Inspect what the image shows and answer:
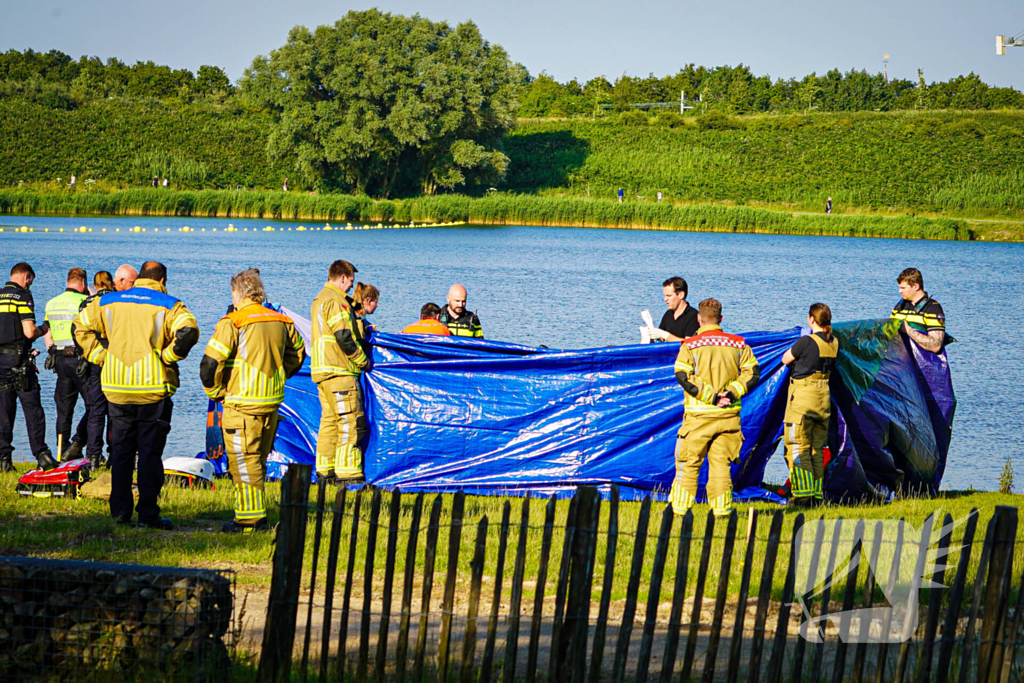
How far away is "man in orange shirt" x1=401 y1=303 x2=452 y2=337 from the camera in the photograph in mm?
9609

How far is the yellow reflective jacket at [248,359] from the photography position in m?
7.02

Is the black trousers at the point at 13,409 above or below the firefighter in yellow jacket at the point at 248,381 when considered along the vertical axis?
below

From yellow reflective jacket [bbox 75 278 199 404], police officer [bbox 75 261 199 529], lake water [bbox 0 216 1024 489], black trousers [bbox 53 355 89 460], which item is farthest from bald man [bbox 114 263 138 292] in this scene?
lake water [bbox 0 216 1024 489]

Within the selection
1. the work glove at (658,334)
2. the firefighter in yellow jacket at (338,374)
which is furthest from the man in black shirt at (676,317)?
the firefighter in yellow jacket at (338,374)

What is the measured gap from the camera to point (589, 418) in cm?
911

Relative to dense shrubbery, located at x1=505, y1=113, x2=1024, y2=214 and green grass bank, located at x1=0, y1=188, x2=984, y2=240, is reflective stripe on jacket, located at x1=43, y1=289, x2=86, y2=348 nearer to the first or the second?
green grass bank, located at x1=0, y1=188, x2=984, y2=240

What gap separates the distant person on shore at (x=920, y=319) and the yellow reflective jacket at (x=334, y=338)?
199 inches

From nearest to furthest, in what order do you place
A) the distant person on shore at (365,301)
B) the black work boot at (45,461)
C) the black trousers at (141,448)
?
the black trousers at (141,448)
the black work boot at (45,461)
the distant person on shore at (365,301)

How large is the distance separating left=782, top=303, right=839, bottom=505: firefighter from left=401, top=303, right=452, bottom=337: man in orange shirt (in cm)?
326

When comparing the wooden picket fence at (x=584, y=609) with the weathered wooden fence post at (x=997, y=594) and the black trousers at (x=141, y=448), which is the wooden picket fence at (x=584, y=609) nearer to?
the weathered wooden fence post at (x=997, y=594)

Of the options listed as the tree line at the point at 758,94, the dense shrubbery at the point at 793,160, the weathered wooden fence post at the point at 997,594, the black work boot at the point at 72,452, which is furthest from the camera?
the tree line at the point at 758,94

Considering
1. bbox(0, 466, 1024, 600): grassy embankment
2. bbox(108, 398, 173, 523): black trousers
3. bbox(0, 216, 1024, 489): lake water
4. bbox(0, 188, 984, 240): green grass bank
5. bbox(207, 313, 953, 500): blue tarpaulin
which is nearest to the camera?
bbox(0, 466, 1024, 600): grassy embankment

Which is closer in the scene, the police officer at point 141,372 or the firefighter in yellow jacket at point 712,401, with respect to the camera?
the police officer at point 141,372

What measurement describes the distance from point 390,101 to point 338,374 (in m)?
56.2
